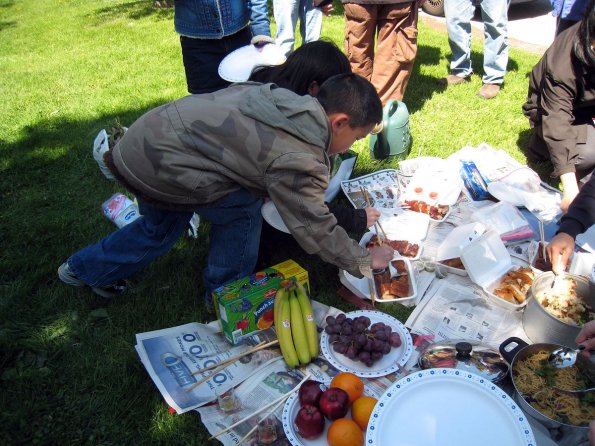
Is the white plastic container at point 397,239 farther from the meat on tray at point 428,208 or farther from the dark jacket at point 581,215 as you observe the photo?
the dark jacket at point 581,215

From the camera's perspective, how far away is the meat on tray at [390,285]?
2457 millimetres

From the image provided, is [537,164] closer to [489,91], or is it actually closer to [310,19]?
[489,91]

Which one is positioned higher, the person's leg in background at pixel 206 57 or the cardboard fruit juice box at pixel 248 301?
the person's leg in background at pixel 206 57

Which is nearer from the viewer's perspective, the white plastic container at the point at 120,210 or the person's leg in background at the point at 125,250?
the person's leg in background at the point at 125,250

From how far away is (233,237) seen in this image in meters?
2.32

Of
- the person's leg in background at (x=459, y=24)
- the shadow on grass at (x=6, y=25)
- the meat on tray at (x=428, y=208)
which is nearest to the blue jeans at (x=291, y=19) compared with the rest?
the person's leg in background at (x=459, y=24)

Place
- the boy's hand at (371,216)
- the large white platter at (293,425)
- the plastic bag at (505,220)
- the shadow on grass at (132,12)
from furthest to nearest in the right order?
the shadow on grass at (132,12)
the plastic bag at (505,220)
the boy's hand at (371,216)
the large white platter at (293,425)

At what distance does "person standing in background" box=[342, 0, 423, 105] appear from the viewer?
3.76 meters

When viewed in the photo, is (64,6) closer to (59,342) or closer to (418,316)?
(59,342)

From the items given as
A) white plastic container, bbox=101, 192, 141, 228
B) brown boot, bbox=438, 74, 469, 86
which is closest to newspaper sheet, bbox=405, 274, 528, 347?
white plastic container, bbox=101, 192, 141, 228

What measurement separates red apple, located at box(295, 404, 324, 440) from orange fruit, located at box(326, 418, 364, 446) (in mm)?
55

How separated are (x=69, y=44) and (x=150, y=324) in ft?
20.8

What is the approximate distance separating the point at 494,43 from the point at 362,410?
3935mm

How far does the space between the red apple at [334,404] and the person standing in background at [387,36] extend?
2912 mm
